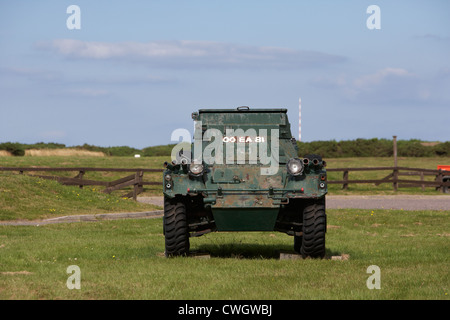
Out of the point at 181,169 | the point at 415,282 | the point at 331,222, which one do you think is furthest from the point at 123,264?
the point at 331,222

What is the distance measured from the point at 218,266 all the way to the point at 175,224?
4.65 feet

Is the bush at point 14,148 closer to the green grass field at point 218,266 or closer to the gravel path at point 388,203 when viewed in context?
the gravel path at point 388,203

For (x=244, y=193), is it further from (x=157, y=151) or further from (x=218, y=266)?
(x=157, y=151)

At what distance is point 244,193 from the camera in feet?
38.2

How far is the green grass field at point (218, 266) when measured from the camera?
28.2 feet

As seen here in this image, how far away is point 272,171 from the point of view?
12094 mm

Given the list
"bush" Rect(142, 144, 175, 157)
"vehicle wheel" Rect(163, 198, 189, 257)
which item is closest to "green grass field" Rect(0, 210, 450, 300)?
"vehicle wheel" Rect(163, 198, 189, 257)

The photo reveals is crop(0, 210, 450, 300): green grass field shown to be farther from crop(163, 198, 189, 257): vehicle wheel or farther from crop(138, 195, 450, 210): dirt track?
crop(138, 195, 450, 210): dirt track

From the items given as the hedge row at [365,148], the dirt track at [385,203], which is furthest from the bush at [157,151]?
the dirt track at [385,203]

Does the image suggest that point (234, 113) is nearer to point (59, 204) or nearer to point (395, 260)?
point (395, 260)

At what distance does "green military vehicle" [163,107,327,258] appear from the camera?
1162cm

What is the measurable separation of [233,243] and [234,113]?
3.22 metres

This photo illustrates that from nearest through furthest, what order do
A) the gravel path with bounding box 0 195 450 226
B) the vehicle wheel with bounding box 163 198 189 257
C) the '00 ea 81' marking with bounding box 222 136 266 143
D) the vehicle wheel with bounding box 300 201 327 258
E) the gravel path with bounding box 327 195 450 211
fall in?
the vehicle wheel with bounding box 300 201 327 258, the vehicle wheel with bounding box 163 198 189 257, the '00 ea 81' marking with bounding box 222 136 266 143, the gravel path with bounding box 0 195 450 226, the gravel path with bounding box 327 195 450 211

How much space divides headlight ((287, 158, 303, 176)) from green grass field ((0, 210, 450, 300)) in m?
1.48
